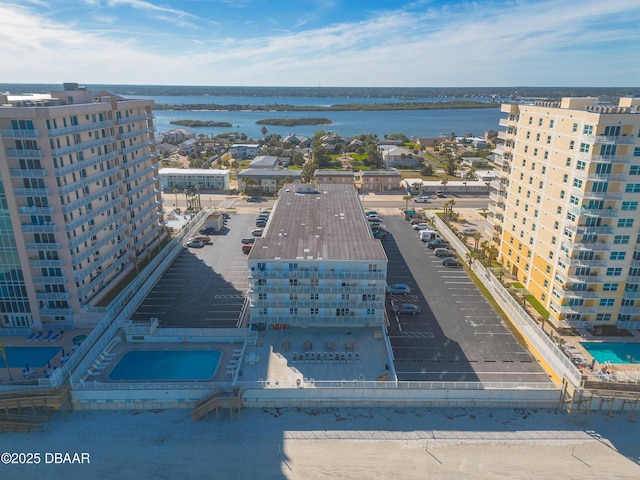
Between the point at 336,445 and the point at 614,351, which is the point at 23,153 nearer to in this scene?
the point at 336,445

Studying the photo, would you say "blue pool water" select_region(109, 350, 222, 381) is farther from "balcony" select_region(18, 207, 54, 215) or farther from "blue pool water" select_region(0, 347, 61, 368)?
"balcony" select_region(18, 207, 54, 215)

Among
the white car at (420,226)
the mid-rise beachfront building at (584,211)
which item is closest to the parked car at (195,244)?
the white car at (420,226)

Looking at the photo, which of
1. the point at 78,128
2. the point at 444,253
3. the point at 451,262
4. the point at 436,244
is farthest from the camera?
the point at 436,244

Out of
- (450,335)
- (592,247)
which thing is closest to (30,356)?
(450,335)

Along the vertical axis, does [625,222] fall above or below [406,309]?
above

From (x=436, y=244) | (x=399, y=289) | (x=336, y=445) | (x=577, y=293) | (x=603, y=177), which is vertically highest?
(x=603, y=177)

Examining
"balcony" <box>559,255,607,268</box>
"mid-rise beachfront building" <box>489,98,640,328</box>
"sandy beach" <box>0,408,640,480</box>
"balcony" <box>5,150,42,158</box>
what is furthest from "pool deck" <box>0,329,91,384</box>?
"balcony" <box>559,255,607,268</box>

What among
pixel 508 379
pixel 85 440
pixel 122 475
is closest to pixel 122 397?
pixel 85 440

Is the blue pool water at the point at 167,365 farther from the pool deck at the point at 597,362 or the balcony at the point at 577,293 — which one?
the balcony at the point at 577,293
